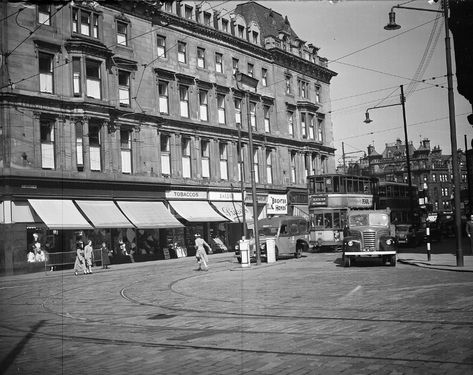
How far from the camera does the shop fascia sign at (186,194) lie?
1396 inches

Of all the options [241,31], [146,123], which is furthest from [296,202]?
[146,123]

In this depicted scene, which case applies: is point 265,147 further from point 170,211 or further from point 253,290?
point 253,290

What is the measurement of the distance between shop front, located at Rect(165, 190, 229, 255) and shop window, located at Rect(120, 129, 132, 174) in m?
3.70

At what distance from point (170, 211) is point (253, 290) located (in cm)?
2127

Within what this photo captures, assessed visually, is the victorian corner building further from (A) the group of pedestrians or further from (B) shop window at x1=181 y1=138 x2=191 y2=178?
(A) the group of pedestrians

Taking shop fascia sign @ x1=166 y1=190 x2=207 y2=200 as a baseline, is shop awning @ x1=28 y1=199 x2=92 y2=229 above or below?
below

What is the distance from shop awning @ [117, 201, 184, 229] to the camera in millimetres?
31125

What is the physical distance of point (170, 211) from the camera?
34938mm

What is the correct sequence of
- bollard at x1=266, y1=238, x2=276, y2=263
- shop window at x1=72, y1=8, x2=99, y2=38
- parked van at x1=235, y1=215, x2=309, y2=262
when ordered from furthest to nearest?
shop window at x1=72, y1=8, x2=99, y2=38 → parked van at x1=235, y1=215, x2=309, y2=262 → bollard at x1=266, y1=238, x2=276, y2=263

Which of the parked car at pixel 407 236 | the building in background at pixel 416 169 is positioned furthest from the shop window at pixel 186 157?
the parked car at pixel 407 236

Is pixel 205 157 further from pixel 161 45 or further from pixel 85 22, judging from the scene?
pixel 85 22

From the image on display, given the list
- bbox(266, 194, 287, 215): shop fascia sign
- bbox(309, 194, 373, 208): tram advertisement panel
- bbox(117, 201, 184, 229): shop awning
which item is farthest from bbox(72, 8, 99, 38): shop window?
bbox(266, 194, 287, 215): shop fascia sign

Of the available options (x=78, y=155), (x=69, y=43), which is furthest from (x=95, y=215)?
(x=69, y=43)

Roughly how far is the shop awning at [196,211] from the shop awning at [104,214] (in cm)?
545
